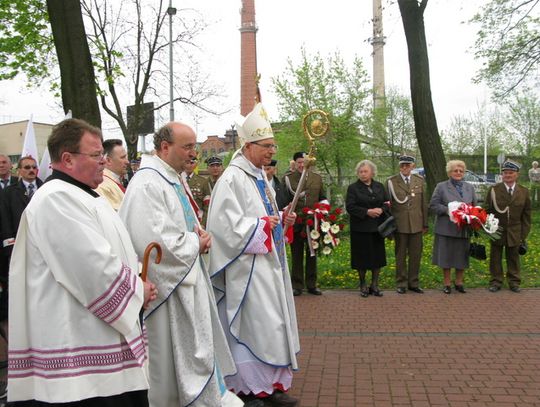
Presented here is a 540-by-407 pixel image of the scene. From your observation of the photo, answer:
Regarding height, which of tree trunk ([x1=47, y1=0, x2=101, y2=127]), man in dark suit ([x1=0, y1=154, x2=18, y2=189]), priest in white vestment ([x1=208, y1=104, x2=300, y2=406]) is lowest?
priest in white vestment ([x1=208, y1=104, x2=300, y2=406])

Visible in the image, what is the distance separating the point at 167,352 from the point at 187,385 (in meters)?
0.25

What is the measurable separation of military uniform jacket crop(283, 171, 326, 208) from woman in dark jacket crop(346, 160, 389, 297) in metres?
0.49

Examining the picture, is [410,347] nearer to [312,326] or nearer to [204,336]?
[312,326]

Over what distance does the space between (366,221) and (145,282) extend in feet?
19.7

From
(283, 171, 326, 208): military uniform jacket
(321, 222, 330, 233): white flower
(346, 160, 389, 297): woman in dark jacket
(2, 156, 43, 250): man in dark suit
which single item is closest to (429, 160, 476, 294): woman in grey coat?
(346, 160, 389, 297): woman in dark jacket

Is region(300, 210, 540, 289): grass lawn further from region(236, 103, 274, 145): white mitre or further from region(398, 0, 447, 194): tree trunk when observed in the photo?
region(236, 103, 274, 145): white mitre

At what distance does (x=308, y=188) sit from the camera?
28.6 ft

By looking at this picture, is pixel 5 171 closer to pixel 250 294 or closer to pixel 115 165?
pixel 115 165

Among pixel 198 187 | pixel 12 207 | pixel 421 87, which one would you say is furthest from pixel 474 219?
pixel 421 87

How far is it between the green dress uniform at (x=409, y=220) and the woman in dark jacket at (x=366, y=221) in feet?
0.93

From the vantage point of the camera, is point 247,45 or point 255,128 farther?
point 247,45

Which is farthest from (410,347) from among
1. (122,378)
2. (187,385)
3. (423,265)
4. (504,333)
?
(423,265)

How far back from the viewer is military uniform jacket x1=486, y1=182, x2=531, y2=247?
8.66 meters

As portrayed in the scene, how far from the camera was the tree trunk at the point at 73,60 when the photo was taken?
9.03m
